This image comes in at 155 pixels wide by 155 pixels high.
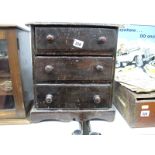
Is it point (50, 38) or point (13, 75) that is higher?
point (50, 38)

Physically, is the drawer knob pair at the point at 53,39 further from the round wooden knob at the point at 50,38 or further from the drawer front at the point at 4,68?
the drawer front at the point at 4,68

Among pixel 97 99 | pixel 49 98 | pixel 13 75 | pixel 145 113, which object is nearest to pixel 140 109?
pixel 145 113

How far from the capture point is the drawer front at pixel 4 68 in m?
0.92

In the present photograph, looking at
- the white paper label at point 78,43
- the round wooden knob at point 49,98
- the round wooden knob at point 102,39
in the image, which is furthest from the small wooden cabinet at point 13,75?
the round wooden knob at point 102,39

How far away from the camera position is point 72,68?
92 cm

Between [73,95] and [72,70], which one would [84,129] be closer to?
[73,95]

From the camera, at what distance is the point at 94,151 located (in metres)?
0.77

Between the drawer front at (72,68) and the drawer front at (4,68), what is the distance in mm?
129

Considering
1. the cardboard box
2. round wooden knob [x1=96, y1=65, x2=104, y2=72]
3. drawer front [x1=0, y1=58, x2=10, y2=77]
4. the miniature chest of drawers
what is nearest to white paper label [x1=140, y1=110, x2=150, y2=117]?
the cardboard box

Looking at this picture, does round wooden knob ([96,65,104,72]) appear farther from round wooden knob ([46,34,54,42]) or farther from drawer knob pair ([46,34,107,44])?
round wooden knob ([46,34,54,42])

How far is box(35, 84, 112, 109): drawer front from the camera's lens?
3.08 ft

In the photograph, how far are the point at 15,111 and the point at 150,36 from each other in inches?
36.0

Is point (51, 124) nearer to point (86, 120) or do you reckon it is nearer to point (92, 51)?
point (86, 120)

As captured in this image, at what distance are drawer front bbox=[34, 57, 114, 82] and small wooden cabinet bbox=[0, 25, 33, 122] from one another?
9 centimetres
